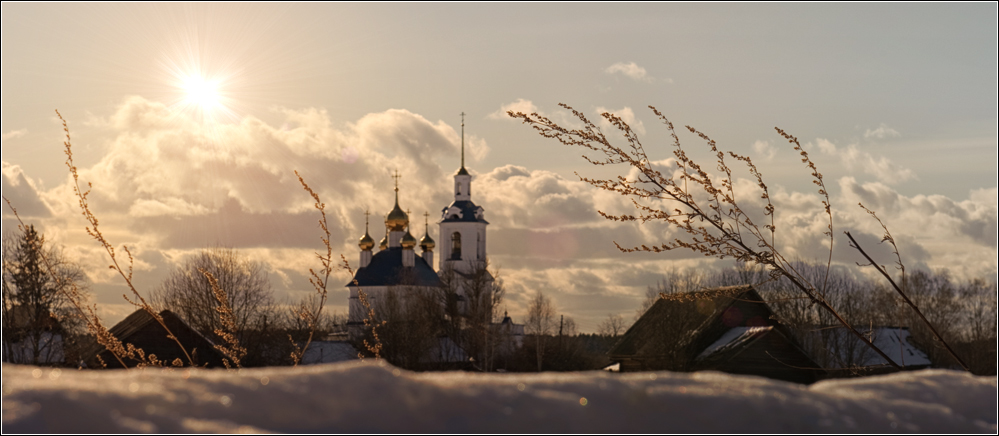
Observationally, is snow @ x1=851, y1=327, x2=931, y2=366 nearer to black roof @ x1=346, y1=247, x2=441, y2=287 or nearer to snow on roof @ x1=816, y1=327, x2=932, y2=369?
snow on roof @ x1=816, y1=327, x2=932, y2=369

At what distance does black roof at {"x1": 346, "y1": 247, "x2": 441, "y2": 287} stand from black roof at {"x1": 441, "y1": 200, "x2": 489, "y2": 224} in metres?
4.27

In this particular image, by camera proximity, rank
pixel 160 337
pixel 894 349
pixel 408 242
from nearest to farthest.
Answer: pixel 160 337 < pixel 894 349 < pixel 408 242

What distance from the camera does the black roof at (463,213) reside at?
3012 inches

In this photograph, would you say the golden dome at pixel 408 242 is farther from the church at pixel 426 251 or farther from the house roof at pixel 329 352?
the house roof at pixel 329 352

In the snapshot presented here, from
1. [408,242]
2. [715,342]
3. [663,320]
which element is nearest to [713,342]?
[715,342]

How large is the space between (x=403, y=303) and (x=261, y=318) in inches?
978

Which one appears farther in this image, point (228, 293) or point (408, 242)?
point (408, 242)

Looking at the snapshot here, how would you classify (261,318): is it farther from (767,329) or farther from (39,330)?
(767,329)

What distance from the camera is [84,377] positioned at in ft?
4.09

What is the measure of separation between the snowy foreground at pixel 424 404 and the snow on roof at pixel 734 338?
2201 cm

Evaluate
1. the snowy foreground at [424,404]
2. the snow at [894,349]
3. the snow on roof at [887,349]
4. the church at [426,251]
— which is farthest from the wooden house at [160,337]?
the church at [426,251]

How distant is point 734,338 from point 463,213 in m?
53.2

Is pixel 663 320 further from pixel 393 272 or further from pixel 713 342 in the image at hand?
pixel 393 272

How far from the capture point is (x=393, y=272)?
72.6 meters
